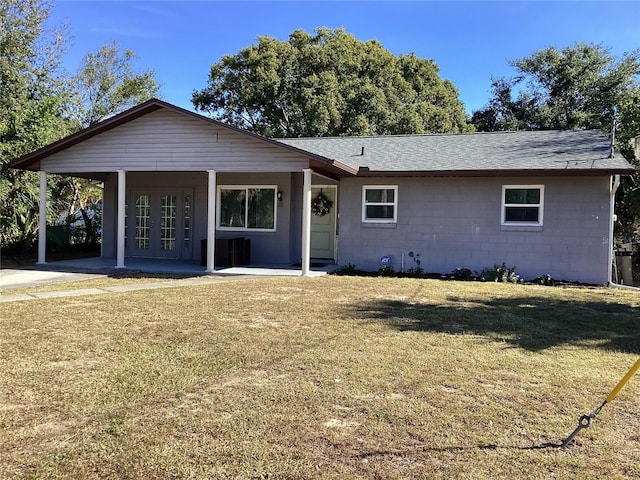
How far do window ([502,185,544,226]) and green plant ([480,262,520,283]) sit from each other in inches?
43.4

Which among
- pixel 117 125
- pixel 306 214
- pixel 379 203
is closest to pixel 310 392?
pixel 306 214

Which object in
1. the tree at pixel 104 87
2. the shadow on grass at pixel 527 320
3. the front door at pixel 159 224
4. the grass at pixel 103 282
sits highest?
the tree at pixel 104 87

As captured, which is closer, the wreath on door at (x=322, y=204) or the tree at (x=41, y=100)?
the wreath on door at (x=322, y=204)

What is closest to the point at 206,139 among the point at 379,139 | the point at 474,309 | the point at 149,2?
the point at 149,2

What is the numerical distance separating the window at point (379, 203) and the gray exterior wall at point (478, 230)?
0.14 meters

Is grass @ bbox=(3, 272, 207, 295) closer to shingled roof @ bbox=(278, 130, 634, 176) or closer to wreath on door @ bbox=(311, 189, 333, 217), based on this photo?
wreath on door @ bbox=(311, 189, 333, 217)

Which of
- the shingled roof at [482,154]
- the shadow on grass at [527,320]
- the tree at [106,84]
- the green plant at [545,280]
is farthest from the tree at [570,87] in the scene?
the tree at [106,84]

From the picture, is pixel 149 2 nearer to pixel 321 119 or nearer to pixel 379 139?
pixel 379 139

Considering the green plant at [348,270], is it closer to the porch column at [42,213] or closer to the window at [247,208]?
the window at [247,208]

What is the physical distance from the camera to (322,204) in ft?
46.0

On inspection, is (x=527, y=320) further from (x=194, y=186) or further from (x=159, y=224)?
(x=159, y=224)

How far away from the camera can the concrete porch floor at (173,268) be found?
11711 mm

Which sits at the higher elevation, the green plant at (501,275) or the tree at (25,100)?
the tree at (25,100)

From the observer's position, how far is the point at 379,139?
51.3ft
